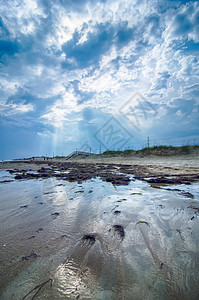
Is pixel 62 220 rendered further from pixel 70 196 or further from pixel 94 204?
pixel 70 196

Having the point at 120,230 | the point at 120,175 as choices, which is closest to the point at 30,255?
the point at 120,230

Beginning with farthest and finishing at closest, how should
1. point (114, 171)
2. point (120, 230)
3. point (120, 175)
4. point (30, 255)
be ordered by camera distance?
point (114, 171) < point (120, 175) < point (120, 230) < point (30, 255)

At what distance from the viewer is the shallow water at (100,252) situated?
1.03 metres

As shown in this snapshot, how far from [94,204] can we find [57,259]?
1673 millimetres

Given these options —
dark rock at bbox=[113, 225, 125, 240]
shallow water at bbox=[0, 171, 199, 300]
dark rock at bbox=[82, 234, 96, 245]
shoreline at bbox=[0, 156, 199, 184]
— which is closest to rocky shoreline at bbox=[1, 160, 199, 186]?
shoreline at bbox=[0, 156, 199, 184]

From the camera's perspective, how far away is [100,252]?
Result: 4.79ft

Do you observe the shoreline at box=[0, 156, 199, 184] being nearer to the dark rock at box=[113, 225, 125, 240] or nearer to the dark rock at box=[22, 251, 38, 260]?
the dark rock at box=[113, 225, 125, 240]

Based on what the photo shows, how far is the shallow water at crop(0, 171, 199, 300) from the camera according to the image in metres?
1.03

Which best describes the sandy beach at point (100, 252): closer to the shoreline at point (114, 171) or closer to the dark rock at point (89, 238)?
the dark rock at point (89, 238)

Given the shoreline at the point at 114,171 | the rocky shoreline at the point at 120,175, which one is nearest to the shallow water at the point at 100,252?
the rocky shoreline at the point at 120,175

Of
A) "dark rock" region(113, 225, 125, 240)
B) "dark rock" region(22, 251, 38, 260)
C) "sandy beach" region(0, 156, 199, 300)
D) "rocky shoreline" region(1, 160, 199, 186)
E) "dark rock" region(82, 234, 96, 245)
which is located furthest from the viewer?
"rocky shoreline" region(1, 160, 199, 186)

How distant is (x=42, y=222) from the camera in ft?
7.03

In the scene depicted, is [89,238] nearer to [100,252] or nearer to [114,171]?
[100,252]

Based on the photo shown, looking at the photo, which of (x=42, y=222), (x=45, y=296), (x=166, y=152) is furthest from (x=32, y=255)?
(x=166, y=152)
